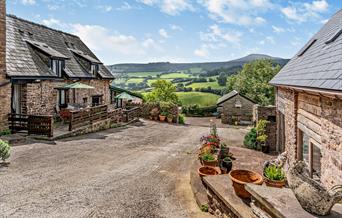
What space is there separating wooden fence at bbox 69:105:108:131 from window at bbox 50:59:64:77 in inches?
165

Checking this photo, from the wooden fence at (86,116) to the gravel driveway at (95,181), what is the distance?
9.11ft

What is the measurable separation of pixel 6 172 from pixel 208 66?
4711 inches

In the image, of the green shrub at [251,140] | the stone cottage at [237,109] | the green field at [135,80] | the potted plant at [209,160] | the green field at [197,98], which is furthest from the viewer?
the green field at [135,80]

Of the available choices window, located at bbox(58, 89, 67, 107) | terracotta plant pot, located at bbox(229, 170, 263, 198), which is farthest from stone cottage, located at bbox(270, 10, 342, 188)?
window, located at bbox(58, 89, 67, 107)

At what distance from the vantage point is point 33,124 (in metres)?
14.2

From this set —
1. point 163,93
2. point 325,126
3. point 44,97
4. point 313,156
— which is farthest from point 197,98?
point 325,126

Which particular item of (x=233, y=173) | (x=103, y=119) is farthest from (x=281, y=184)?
(x=103, y=119)

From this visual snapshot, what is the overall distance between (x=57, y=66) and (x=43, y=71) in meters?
2.38

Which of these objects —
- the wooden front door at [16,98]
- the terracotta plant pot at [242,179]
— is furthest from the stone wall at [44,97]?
the terracotta plant pot at [242,179]

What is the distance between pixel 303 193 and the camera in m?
3.45

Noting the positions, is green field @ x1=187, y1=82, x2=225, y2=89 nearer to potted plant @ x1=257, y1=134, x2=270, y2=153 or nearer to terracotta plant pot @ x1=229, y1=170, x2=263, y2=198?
potted plant @ x1=257, y1=134, x2=270, y2=153

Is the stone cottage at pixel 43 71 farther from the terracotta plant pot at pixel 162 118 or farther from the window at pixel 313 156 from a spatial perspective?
the window at pixel 313 156

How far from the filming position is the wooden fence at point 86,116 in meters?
16.1

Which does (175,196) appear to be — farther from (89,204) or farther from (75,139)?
(75,139)
